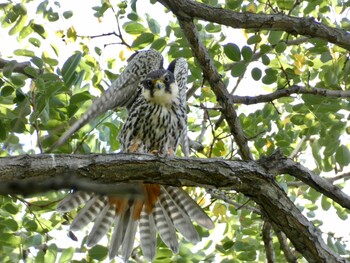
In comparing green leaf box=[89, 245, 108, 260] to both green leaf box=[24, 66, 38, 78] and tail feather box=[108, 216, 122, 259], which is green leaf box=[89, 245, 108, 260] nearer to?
tail feather box=[108, 216, 122, 259]

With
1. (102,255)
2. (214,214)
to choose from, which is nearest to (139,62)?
(214,214)

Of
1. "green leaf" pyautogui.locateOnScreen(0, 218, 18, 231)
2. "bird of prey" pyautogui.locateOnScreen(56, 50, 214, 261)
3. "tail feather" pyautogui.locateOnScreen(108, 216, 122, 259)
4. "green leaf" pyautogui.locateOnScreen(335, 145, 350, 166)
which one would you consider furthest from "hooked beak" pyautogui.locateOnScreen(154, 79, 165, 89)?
"green leaf" pyautogui.locateOnScreen(0, 218, 18, 231)

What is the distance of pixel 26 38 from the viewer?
405 cm

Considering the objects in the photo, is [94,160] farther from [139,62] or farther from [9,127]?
[139,62]

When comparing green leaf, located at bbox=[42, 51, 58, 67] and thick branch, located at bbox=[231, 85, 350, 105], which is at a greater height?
green leaf, located at bbox=[42, 51, 58, 67]

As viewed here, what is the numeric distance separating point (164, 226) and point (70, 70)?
3.81 feet

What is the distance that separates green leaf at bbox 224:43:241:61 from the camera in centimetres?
363

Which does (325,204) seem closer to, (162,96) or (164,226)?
(164,226)

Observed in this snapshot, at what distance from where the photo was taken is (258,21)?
3156 millimetres

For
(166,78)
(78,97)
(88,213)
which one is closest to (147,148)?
(166,78)

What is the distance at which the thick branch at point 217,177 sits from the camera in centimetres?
250

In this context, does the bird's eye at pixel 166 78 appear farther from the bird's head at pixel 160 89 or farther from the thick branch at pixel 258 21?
the thick branch at pixel 258 21

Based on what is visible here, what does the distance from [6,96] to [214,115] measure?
153 cm

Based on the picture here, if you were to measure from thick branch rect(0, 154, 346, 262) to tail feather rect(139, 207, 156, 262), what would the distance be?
109 centimetres
